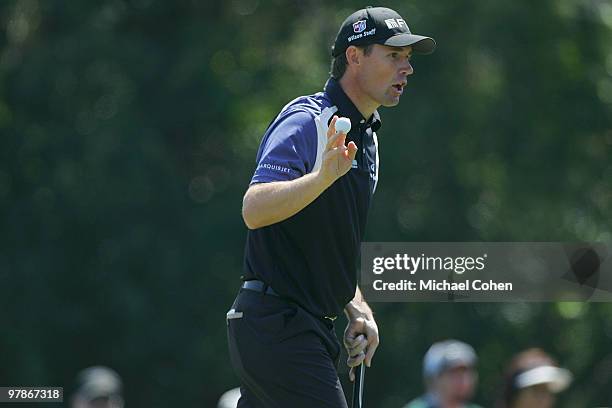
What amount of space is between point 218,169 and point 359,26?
10546 mm

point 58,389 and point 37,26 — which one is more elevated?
point 37,26

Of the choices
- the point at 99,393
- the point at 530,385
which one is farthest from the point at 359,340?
the point at 99,393

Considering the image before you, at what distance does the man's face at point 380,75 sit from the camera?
493cm

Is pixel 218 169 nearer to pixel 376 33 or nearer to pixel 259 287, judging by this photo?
pixel 376 33

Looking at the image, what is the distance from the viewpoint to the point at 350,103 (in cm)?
492

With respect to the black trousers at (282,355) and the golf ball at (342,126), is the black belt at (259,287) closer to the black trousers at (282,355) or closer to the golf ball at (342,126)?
the black trousers at (282,355)

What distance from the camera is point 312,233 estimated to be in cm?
466

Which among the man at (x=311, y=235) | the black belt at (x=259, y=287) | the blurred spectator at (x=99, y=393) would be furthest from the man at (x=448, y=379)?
the black belt at (x=259, y=287)

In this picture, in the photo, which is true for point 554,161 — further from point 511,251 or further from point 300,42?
point 300,42

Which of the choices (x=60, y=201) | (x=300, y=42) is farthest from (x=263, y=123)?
(x=60, y=201)

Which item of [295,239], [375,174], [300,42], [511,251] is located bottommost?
[295,239]

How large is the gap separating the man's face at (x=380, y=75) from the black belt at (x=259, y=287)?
2.70 feet

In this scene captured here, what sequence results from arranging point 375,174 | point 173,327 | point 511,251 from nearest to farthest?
point 375,174, point 511,251, point 173,327

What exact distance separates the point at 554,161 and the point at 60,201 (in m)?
5.65
